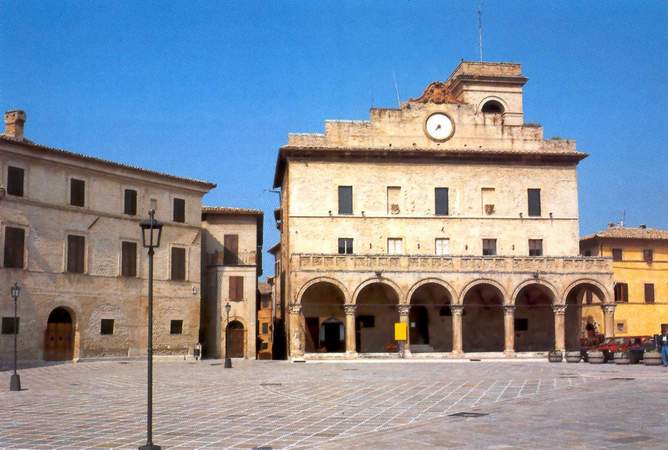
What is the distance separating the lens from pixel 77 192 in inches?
1596

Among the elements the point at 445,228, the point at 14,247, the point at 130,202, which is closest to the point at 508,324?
the point at 445,228

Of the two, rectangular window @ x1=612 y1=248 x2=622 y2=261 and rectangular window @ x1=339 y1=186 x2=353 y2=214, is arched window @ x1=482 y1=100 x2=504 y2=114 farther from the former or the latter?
rectangular window @ x1=612 y1=248 x2=622 y2=261

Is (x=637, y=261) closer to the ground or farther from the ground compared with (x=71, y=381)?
farther from the ground

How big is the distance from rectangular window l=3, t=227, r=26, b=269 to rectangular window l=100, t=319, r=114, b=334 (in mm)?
6055

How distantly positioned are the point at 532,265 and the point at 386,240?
28.7 feet

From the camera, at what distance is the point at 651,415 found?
49.0 feet

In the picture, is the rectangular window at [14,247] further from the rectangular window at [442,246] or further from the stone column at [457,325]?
the rectangular window at [442,246]

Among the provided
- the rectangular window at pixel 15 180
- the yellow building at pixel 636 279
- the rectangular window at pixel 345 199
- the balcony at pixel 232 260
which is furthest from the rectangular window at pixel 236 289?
the yellow building at pixel 636 279

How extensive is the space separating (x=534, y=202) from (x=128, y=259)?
82.0ft

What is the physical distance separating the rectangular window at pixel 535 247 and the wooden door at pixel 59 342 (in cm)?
2745

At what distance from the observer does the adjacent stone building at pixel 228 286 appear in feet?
157

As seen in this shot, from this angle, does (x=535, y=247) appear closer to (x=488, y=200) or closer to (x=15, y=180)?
(x=488, y=200)

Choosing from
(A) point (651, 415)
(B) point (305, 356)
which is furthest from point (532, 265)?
(A) point (651, 415)

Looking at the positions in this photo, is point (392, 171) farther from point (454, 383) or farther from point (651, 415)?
point (651, 415)
